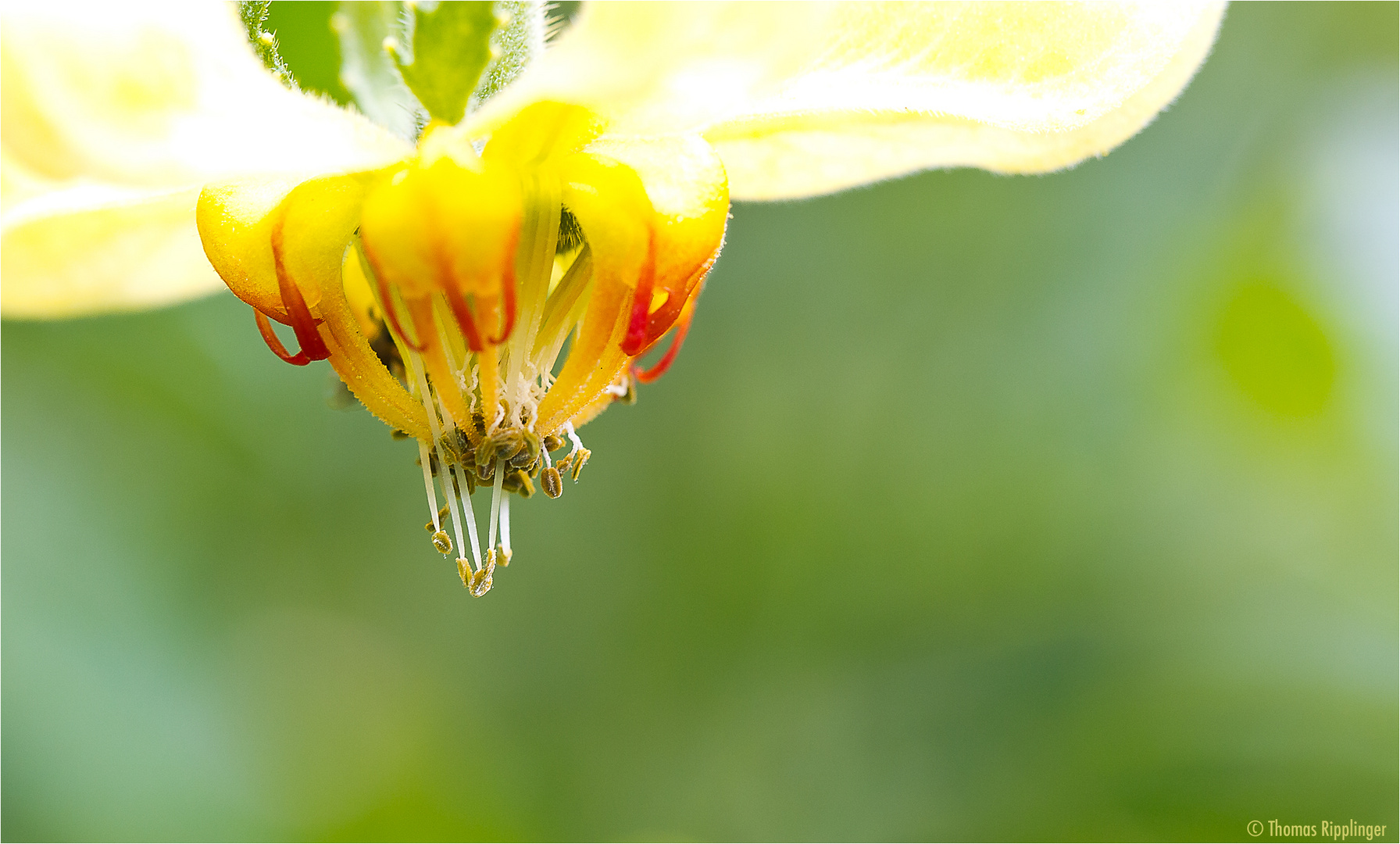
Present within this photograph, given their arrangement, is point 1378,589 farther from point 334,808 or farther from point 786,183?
point 334,808

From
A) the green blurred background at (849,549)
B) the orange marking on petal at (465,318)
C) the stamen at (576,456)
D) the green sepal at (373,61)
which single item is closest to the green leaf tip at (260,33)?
the green sepal at (373,61)

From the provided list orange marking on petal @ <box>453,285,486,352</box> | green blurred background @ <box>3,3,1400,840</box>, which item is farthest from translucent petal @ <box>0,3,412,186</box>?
green blurred background @ <box>3,3,1400,840</box>

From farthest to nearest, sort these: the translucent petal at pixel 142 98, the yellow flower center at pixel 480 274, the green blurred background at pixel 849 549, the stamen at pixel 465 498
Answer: the green blurred background at pixel 849 549, the stamen at pixel 465 498, the yellow flower center at pixel 480 274, the translucent petal at pixel 142 98

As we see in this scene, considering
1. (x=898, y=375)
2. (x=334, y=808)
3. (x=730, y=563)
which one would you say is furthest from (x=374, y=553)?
(x=898, y=375)

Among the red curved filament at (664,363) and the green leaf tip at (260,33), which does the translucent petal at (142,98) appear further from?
the red curved filament at (664,363)

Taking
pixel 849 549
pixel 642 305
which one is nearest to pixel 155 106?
pixel 642 305

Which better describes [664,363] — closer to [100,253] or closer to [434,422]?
[434,422]
